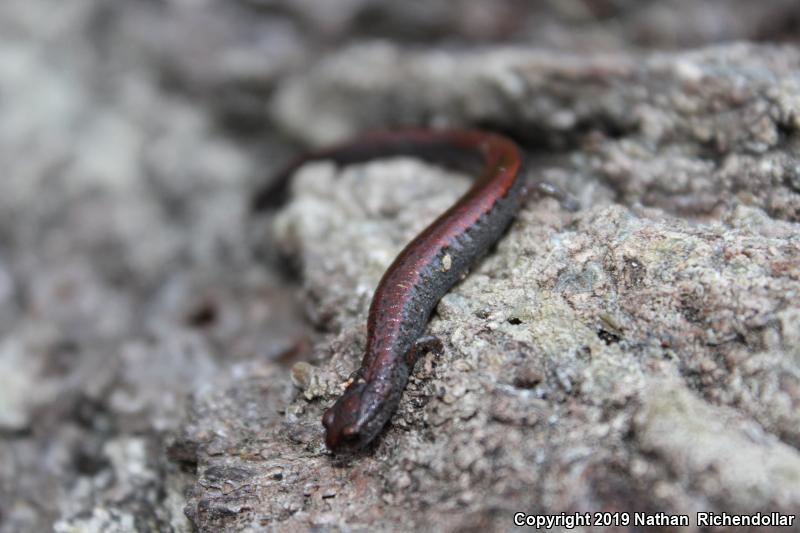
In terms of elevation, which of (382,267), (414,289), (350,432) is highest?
(414,289)

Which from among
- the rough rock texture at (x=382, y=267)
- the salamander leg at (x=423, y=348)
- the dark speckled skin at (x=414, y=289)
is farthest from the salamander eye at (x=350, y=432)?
the salamander leg at (x=423, y=348)

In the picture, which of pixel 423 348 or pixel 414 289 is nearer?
pixel 423 348

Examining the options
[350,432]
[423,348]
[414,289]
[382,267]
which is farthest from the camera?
[382,267]

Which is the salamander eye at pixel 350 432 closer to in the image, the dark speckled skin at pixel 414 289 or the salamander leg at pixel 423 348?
the dark speckled skin at pixel 414 289

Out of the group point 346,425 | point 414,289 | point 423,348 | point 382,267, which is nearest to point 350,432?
point 346,425

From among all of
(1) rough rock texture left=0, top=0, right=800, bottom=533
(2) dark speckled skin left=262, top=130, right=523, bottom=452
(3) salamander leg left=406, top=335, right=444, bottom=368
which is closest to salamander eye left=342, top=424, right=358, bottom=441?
(2) dark speckled skin left=262, top=130, right=523, bottom=452

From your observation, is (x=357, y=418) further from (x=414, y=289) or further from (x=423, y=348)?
(x=414, y=289)

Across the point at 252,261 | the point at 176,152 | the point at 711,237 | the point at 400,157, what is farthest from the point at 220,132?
the point at 711,237
